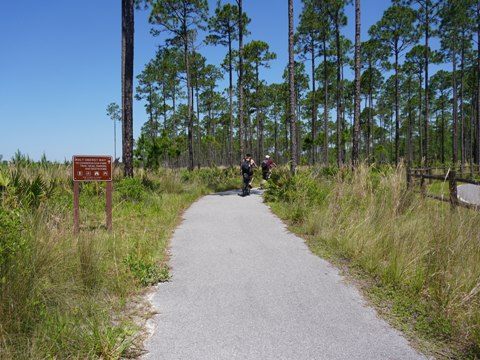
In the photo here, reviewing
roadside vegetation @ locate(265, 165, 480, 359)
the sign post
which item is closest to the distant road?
roadside vegetation @ locate(265, 165, 480, 359)

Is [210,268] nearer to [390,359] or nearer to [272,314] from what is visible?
[272,314]

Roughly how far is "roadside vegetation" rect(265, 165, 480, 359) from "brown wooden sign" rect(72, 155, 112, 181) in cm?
445

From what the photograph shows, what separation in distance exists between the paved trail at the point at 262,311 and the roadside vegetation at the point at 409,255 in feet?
0.99

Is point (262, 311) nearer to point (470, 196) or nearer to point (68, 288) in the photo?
point (68, 288)

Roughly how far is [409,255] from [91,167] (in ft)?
19.3

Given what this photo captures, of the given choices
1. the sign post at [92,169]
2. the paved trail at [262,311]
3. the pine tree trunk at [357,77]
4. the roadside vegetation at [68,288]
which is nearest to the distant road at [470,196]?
the paved trail at [262,311]

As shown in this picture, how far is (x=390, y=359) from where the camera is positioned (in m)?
2.60

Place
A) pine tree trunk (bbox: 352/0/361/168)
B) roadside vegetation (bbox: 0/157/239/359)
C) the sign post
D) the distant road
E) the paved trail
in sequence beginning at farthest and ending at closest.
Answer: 1. pine tree trunk (bbox: 352/0/361/168)
2. the sign post
3. the distant road
4. the paved trail
5. roadside vegetation (bbox: 0/157/239/359)

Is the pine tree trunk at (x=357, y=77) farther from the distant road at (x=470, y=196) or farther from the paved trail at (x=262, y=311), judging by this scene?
the paved trail at (x=262, y=311)

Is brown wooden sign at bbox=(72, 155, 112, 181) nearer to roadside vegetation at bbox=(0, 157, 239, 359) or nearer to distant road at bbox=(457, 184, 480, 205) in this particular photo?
roadside vegetation at bbox=(0, 157, 239, 359)

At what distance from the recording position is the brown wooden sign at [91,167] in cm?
627

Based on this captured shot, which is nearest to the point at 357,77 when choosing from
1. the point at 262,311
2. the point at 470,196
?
the point at 470,196

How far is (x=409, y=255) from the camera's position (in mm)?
4297

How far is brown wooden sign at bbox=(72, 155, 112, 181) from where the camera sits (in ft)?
20.6
